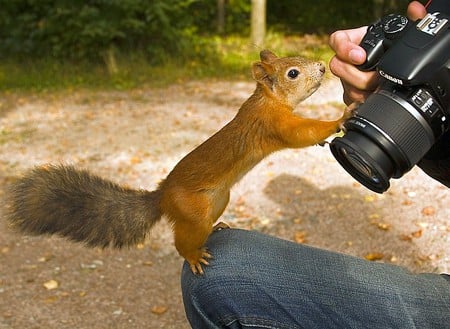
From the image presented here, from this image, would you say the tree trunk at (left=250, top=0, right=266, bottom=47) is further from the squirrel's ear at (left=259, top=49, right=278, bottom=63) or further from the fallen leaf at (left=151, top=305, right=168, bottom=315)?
the squirrel's ear at (left=259, top=49, right=278, bottom=63)

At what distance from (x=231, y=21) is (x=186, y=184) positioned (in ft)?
34.9

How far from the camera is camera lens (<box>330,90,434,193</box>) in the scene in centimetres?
106

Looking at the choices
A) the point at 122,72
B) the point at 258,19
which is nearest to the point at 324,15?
the point at 258,19

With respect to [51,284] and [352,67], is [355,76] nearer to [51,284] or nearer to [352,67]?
[352,67]

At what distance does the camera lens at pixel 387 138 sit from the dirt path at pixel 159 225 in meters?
1.09

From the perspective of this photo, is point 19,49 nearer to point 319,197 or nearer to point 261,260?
point 319,197

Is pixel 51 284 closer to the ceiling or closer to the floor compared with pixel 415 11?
closer to the floor

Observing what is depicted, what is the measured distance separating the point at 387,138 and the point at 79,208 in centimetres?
76

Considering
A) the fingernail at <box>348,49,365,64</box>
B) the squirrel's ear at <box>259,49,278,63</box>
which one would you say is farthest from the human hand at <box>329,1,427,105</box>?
the squirrel's ear at <box>259,49,278,63</box>

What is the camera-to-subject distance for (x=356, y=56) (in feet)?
4.03

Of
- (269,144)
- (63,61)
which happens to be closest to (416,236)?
(269,144)

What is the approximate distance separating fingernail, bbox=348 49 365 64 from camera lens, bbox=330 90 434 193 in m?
0.16

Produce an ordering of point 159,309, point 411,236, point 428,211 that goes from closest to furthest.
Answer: point 159,309
point 411,236
point 428,211

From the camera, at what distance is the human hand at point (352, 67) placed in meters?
1.24
